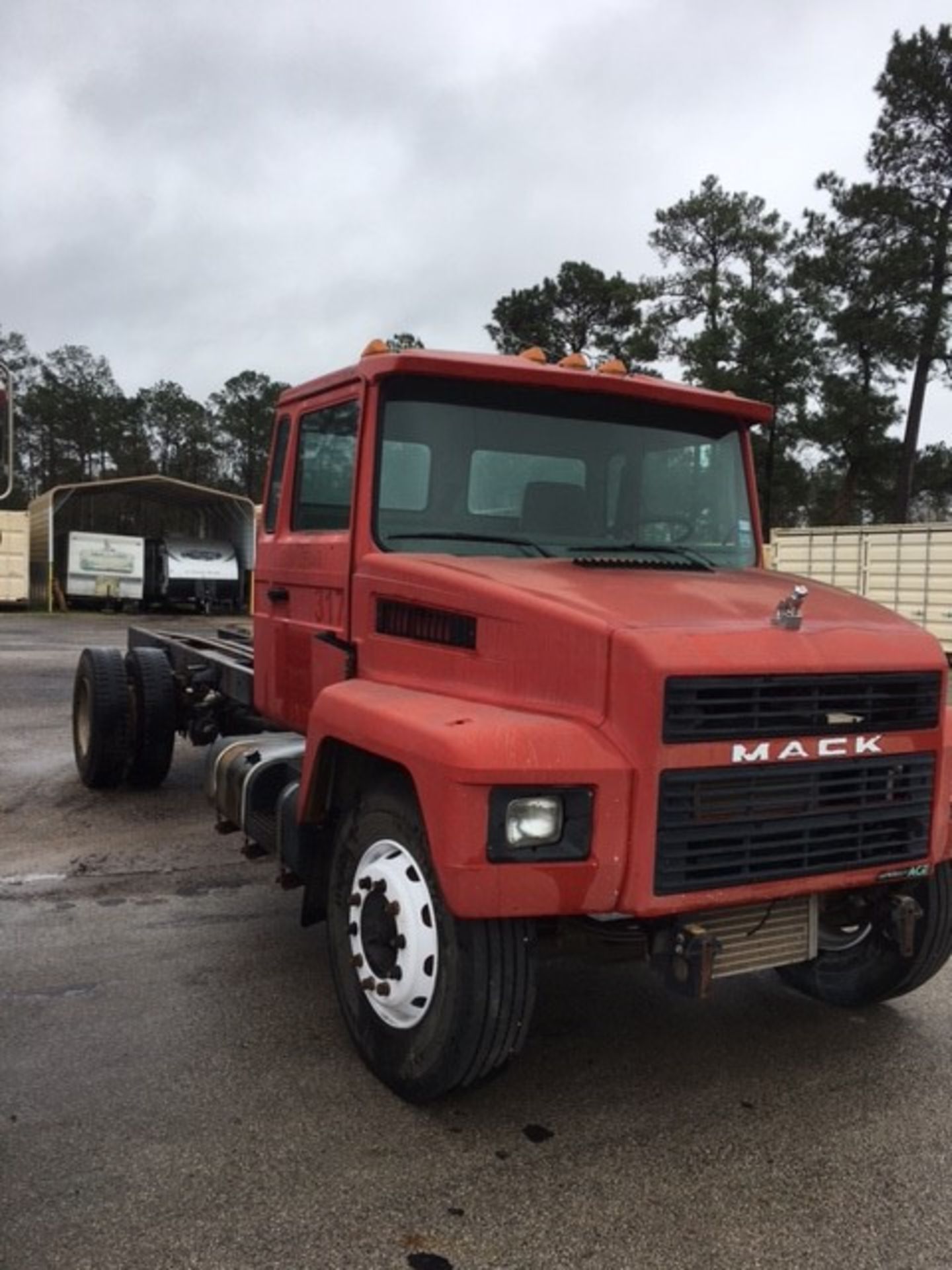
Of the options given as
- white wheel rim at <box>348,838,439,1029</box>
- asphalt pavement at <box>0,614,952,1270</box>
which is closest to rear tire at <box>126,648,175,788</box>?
asphalt pavement at <box>0,614,952,1270</box>

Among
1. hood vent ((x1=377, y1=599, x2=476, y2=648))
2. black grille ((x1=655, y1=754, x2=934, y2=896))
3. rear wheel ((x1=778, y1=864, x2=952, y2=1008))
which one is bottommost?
rear wheel ((x1=778, y1=864, x2=952, y2=1008))

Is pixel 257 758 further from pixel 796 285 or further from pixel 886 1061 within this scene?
pixel 796 285

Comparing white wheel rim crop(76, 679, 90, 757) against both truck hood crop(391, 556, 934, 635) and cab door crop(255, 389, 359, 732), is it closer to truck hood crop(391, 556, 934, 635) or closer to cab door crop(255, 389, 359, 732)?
cab door crop(255, 389, 359, 732)

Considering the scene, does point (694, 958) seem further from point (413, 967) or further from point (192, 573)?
point (192, 573)

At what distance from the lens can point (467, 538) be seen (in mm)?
3871

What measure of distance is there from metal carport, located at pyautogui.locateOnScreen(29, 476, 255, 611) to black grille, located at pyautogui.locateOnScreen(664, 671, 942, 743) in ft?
86.7

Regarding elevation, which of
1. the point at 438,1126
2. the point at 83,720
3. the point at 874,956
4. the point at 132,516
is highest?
the point at 132,516

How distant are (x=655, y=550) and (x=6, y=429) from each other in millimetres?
2561

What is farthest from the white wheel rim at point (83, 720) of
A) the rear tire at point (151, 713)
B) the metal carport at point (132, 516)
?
the metal carport at point (132, 516)

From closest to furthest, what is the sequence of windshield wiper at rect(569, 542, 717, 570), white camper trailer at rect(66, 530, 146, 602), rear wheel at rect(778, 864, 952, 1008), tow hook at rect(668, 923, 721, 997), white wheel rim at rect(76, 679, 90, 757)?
tow hook at rect(668, 923, 721, 997) < rear wheel at rect(778, 864, 952, 1008) < windshield wiper at rect(569, 542, 717, 570) < white wheel rim at rect(76, 679, 90, 757) < white camper trailer at rect(66, 530, 146, 602)

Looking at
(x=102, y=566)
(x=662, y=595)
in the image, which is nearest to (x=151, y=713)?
(x=662, y=595)

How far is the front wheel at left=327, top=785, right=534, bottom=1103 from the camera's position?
120 inches

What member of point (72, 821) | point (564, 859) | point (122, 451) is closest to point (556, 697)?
point (564, 859)

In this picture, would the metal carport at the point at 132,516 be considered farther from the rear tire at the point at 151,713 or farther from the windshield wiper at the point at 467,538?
the windshield wiper at the point at 467,538
